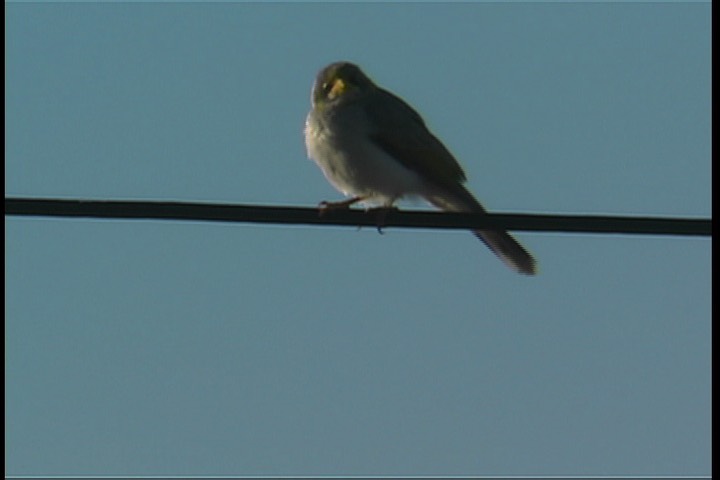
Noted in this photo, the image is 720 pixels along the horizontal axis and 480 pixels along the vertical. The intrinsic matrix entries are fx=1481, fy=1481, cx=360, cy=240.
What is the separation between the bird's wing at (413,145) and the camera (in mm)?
10062

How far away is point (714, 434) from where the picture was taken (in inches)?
271

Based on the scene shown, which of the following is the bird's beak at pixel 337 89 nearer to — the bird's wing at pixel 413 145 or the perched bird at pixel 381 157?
the perched bird at pixel 381 157

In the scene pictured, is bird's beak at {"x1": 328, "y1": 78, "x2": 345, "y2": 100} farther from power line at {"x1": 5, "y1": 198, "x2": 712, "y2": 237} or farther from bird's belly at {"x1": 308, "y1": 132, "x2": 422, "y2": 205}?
power line at {"x1": 5, "y1": 198, "x2": 712, "y2": 237}

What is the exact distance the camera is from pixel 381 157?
10070 millimetres

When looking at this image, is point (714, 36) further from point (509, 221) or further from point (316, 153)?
point (316, 153)

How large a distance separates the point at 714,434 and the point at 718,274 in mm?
802

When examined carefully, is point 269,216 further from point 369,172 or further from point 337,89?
point 337,89

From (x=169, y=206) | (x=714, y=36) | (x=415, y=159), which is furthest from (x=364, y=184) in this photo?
(x=169, y=206)

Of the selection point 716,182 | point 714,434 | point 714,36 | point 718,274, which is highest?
point 714,36

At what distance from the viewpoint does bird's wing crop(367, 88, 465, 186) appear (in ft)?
33.0

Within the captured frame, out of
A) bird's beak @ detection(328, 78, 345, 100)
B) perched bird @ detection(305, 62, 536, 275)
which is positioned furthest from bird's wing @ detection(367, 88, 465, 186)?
bird's beak @ detection(328, 78, 345, 100)

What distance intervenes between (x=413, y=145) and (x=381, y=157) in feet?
0.96

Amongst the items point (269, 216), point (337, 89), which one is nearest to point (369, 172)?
point (337, 89)

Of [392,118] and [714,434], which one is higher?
[392,118]
